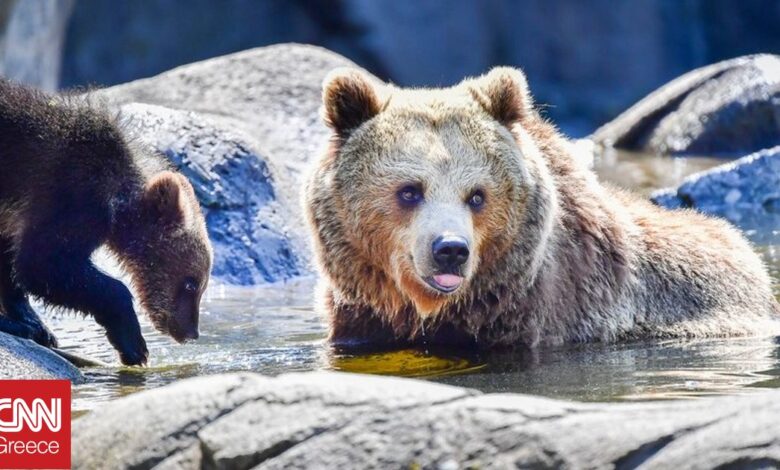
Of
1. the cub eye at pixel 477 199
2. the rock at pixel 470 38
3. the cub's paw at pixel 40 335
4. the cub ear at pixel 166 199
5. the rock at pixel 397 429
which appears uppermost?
the rock at pixel 470 38

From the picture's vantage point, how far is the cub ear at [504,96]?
7133 mm

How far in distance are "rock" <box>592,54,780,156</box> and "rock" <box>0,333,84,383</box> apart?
10.7 meters

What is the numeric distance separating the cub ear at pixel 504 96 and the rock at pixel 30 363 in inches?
96.0

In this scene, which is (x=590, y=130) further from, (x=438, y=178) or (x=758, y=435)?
(x=758, y=435)

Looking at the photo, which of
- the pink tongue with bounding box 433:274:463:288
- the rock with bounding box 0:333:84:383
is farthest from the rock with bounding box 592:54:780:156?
the rock with bounding box 0:333:84:383

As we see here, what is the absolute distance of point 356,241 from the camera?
7.05m

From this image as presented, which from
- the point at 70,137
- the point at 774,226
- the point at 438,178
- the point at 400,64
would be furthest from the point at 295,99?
the point at 400,64

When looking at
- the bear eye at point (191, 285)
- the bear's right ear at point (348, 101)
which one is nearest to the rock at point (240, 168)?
the bear eye at point (191, 285)

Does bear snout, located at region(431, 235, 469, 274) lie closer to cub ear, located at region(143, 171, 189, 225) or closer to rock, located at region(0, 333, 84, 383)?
rock, located at region(0, 333, 84, 383)

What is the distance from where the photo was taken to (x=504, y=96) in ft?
23.4

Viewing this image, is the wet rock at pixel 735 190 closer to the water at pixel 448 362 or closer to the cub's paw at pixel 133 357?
the water at pixel 448 362

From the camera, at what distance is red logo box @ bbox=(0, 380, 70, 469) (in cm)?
436

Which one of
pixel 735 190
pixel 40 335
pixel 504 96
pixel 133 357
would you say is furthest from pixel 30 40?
pixel 504 96

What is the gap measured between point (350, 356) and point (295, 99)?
5934 mm
